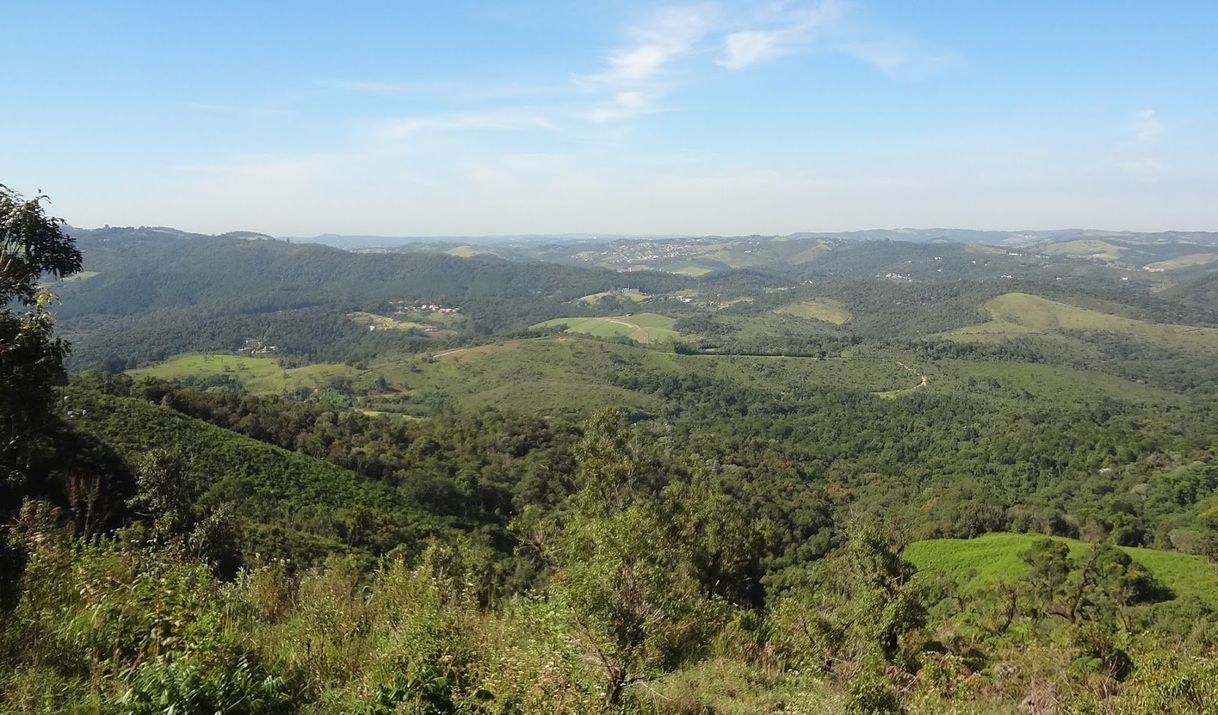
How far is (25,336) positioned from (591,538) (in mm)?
12671

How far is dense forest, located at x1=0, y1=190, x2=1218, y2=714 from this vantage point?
7820 millimetres

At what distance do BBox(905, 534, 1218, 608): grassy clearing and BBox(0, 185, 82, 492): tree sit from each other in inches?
2121

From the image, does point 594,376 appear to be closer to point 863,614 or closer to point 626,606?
point 863,614

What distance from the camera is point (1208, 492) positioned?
63406mm

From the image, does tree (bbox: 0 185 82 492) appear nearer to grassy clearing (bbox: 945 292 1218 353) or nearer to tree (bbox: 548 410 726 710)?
tree (bbox: 548 410 726 710)

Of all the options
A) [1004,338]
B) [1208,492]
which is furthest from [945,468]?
[1004,338]

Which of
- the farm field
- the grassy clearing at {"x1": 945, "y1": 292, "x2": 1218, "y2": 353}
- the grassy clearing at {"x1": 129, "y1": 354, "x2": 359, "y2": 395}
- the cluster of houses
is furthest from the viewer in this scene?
the cluster of houses

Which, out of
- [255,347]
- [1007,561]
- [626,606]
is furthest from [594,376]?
[626,606]

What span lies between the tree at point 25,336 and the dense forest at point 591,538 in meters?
0.05

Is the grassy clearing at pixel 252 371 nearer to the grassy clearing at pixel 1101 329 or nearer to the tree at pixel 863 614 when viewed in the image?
the tree at pixel 863 614

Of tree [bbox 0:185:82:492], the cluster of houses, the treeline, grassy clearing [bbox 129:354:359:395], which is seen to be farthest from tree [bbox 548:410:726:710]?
the cluster of houses

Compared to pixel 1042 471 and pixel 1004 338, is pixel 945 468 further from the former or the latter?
pixel 1004 338

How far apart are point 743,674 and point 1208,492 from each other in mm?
77114

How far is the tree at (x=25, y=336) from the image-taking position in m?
8.06
